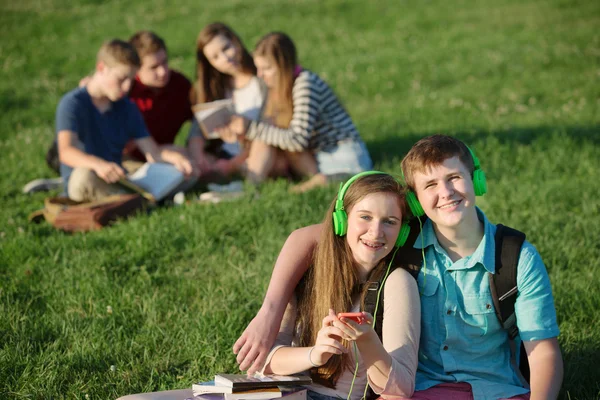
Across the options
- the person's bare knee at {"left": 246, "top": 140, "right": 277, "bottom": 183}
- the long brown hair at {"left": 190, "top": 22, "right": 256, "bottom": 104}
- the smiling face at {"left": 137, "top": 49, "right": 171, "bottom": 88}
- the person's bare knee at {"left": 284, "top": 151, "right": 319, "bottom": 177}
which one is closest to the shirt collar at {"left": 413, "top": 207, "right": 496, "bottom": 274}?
the person's bare knee at {"left": 246, "top": 140, "right": 277, "bottom": 183}

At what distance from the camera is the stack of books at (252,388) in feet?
10.3

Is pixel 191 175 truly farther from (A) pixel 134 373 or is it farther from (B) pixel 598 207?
(B) pixel 598 207

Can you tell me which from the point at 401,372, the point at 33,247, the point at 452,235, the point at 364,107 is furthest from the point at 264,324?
the point at 364,107

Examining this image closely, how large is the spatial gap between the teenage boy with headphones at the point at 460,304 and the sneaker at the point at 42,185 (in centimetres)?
475

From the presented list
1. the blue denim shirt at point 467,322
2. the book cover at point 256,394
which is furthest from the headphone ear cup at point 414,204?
the book cover at point 256,394

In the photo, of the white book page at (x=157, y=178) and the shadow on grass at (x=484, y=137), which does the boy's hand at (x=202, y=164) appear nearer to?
the white book page at (x=157, y=178)

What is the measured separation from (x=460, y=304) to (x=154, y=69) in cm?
531

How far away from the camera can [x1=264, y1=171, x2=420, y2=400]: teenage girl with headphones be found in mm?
3225

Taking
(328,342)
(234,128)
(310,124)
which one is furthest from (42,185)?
(328,342)

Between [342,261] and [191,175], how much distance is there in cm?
395

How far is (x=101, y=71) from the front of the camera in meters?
6.86

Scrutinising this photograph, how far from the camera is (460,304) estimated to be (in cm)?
337

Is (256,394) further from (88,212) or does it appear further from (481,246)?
(88,212)

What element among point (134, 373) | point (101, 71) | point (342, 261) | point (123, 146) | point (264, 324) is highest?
point (101, 71)
